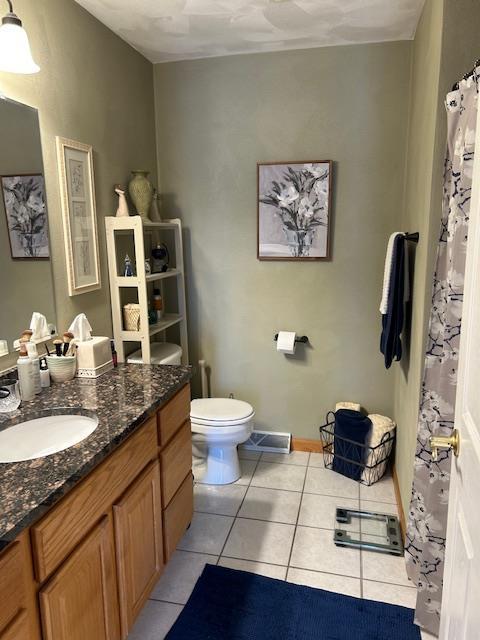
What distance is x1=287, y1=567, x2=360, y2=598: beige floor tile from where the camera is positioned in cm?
197

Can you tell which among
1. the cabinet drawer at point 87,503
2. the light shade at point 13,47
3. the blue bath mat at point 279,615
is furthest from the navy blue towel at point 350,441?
the light shade at point 13,47

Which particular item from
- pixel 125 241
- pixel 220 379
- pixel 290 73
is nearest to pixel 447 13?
pixel 290 73

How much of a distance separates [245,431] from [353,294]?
1.08 meters

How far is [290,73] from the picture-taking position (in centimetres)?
277

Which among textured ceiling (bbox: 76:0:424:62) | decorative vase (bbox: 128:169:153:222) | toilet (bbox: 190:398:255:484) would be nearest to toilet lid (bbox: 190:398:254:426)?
toilet (bbox: 190:398:255:484)

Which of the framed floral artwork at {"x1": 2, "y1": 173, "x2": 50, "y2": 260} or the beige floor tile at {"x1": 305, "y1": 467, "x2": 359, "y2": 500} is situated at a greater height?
the framed floral artwork at {"x1": 2, "y1": 173, "x2": 50, "y2": 260}

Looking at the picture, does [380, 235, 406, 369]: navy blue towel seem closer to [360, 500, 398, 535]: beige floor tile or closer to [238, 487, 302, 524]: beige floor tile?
[360, 500, 398, 535]: beige floor tile

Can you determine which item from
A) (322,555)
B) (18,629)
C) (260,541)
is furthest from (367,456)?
(18,629)

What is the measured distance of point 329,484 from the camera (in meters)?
2.78

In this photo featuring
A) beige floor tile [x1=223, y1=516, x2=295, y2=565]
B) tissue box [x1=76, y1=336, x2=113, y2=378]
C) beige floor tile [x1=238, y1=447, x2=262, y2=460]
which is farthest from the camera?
beige floor tile [x1=238, y1=447, x2=262, y2=460]

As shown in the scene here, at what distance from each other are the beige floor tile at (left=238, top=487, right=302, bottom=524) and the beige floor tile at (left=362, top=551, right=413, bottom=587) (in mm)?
423

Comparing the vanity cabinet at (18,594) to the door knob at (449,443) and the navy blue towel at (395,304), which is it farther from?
the navy blue towel at (395,304)

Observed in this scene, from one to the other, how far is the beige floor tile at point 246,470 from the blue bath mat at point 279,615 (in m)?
0.80

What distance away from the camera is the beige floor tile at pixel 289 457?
304cm
